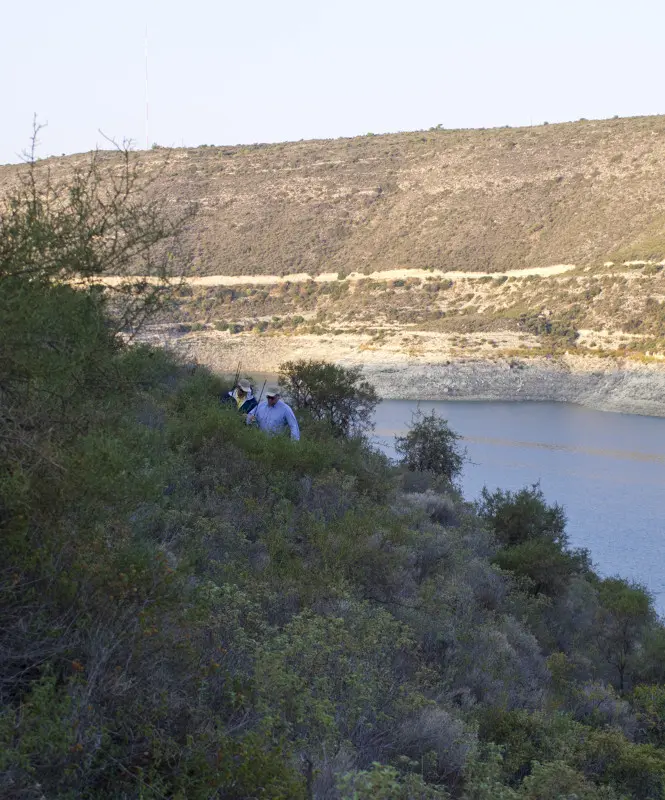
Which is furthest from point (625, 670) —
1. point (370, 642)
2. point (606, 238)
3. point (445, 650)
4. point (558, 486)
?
point (606, 238)

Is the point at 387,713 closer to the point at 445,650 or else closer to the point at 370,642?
the point at 370,642

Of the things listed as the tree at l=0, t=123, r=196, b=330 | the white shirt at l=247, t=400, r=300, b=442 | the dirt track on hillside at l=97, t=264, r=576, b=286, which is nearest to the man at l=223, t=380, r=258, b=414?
the white shirt at l=247, t=400, r=300, b=442

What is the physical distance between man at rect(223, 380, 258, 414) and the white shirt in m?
0.38

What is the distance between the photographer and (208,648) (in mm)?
4227

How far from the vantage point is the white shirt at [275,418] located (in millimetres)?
10117

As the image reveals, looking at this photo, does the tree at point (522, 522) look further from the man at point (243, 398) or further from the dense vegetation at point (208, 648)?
the dense vegetation at point (208, 648)

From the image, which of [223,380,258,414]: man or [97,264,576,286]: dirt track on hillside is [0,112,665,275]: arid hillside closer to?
[97,264,576,286]: dirt track on hillside

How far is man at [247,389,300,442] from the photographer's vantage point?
33.2 feet

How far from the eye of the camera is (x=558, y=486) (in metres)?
23.1

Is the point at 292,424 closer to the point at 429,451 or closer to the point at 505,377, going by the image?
the point at 429,451

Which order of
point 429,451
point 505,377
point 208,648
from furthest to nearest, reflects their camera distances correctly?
point 505,377 < point 429,451 < point 208,648

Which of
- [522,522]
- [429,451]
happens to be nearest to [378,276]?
[429,451]

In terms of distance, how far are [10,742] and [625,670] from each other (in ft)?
24.4

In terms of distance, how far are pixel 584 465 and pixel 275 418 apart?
17747mm
